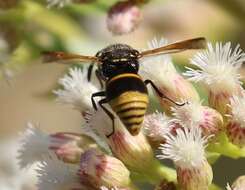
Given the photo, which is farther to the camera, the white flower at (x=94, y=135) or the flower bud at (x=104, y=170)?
the white flower at (x=94, y=135)

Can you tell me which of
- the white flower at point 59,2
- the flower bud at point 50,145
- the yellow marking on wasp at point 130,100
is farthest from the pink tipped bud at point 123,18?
the yellow marking on wasp at point 130,100

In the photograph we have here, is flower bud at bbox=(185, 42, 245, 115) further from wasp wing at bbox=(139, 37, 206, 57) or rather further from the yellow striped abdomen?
the yellow striped abdomen

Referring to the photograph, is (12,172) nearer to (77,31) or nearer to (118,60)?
(77,31)

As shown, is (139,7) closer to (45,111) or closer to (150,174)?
(150,174)

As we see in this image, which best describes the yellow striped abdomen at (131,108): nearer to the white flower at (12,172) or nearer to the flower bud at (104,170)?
the flower bud at (104,170)

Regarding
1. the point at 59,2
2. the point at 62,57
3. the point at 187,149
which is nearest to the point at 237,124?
the point at 187,149

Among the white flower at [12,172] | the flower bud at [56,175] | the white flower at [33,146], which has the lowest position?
the white flower at [12,172]
